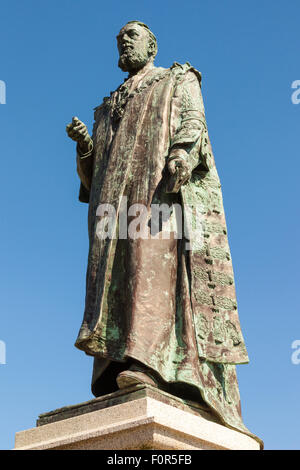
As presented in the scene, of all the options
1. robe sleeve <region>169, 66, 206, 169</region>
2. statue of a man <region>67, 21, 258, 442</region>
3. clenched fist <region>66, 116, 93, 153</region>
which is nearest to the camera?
statue of a man <region>67, 21, 258, 442</region>

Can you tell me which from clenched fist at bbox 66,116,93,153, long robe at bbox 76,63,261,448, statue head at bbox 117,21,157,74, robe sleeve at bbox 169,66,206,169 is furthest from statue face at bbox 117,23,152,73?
clenched fist at bbox 66,116,93,153

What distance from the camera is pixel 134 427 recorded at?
5.97 meters

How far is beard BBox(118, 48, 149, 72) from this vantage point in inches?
331

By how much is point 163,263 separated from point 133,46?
2.62 m

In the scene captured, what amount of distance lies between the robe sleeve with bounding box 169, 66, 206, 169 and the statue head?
0.54 metres

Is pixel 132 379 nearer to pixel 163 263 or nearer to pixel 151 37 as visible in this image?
pixel 163 263

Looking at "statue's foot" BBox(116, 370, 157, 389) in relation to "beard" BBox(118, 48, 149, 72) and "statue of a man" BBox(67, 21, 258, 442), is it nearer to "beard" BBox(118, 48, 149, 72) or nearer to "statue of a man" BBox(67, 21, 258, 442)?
"statue of a man" BBox(67, 21, 258, 442)

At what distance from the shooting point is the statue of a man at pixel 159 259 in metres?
7.04

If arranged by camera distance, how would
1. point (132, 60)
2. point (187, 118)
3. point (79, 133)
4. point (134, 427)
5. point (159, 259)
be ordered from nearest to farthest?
point (134, 427), point (159, 259), point (187, 118), point (79, 133), point (132, 60)

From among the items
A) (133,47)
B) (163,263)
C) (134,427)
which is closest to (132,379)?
(134,427)

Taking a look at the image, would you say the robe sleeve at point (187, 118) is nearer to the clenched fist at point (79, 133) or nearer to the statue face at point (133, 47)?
the statue face at point (133, 47)

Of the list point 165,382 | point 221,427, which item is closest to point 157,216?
point 165,382
